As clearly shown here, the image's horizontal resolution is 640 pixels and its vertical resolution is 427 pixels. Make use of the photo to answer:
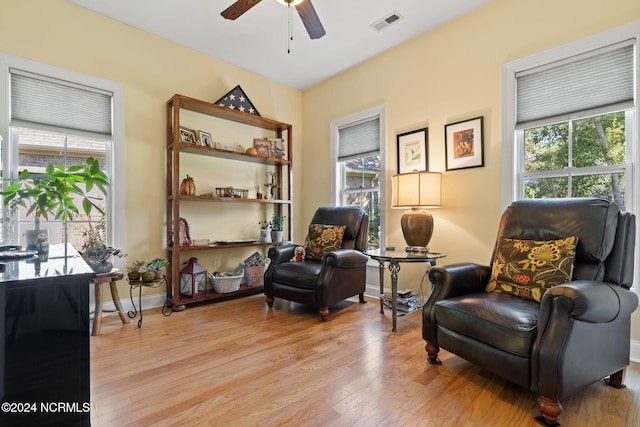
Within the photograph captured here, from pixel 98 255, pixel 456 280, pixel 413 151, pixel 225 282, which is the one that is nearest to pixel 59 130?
pixel 98 255

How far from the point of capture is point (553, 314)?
144cm

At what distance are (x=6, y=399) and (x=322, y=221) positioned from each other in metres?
2.88

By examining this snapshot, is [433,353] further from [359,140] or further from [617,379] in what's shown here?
[359,140]

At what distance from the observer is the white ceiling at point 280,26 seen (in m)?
2.80

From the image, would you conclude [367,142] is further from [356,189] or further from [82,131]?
[82,131]

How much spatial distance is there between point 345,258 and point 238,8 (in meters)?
2.16

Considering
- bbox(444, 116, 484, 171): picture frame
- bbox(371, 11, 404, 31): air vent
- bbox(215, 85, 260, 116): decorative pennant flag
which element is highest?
bbox(371, 11, 404, 31): air vent

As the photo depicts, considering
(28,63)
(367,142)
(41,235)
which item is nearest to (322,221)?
(367,142)

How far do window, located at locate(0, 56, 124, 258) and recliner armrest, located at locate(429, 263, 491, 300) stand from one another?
2.81 meters

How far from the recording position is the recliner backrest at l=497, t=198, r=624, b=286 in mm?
1746

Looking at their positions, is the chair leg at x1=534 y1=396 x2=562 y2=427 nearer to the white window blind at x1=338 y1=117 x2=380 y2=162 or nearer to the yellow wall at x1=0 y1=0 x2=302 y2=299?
the white window blind at x1=338 y1=117 x2=380 y2=162

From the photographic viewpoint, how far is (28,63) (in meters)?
2.61

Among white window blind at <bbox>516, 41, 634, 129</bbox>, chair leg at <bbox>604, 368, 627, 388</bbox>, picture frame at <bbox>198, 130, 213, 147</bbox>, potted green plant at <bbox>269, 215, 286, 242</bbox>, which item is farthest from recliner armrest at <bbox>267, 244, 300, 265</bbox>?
chair leg at <bbox>604, 368, 627, 388</bbox>

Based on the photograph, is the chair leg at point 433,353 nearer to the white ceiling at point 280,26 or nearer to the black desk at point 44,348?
the black desk at point 44,348
